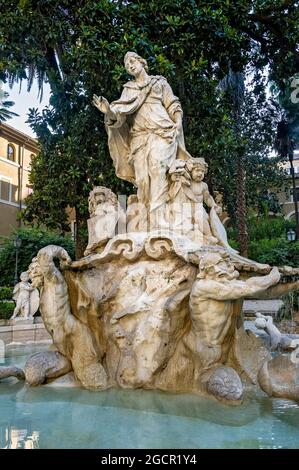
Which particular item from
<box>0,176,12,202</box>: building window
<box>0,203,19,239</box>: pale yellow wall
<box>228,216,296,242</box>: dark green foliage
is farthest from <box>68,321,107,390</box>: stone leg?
<box>0,176,12,202</box>: building window

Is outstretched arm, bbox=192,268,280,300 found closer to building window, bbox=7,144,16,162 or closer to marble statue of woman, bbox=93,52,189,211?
marble statue of woman, bbox=93,52,189,211

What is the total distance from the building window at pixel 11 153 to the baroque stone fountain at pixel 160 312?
28.3 meters

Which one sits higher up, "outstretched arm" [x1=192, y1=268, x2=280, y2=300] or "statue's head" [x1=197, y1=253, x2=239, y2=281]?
"statue's head" [x1=197, y1=253, x2=239, y2=281]

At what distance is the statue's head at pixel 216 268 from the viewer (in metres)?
3.82

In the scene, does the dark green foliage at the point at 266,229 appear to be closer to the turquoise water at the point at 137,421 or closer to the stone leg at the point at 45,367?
the stone leg at the point at 45,367

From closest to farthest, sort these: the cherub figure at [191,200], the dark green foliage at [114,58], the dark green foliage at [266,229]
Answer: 1. the cherub figure at [191,200]
2. the dark green foliage at [114,58]
3. the dark green foliage at [266,229]

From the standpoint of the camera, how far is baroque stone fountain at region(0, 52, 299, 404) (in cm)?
388

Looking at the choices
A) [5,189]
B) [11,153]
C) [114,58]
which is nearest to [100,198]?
[114,58]

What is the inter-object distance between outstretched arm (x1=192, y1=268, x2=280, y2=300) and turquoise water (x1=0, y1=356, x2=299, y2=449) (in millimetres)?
913

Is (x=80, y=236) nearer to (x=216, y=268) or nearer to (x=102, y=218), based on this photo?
(x=102, y=218)

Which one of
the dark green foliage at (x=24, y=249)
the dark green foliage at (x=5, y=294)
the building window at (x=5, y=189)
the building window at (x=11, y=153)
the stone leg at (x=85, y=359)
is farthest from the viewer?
the building window at (x=11, y=153)

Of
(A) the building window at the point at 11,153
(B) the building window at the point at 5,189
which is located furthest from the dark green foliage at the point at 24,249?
(A) the building window at the point at 11,153

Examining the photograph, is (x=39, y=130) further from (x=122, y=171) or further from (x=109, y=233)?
(x=109, y=233)

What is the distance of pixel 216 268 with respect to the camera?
12.5 feet
